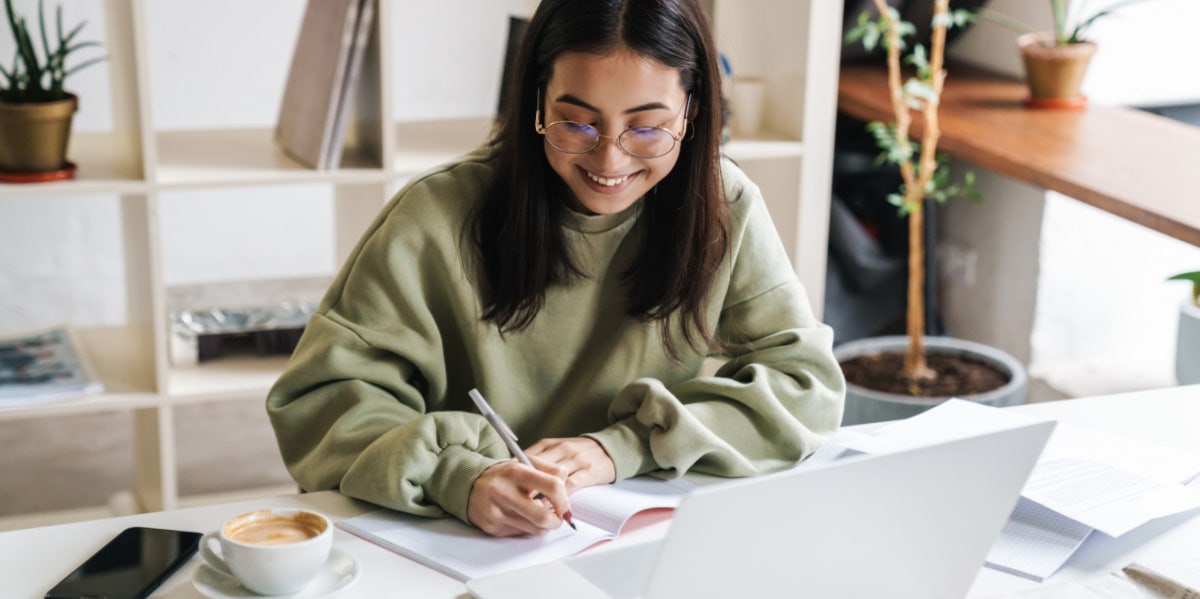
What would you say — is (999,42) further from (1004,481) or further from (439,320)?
(1004,481)

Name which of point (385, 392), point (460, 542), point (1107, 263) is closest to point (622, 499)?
point (460, 542)

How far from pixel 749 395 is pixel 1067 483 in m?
0.32

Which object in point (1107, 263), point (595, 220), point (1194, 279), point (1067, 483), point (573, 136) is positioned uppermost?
point (573, 136)

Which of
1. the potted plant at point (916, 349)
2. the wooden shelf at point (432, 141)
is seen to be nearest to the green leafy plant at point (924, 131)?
the potted plant at point (916, 349)

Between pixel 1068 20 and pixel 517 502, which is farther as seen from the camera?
pixel 1068 20

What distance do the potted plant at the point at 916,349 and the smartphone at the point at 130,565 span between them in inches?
67.6

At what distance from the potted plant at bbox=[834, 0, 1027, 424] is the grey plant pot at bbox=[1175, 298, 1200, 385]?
818mm

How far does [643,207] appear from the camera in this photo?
1451 mm

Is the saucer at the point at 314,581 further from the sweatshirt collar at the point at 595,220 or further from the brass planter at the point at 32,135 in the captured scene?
the brass planter at the point at 32,135

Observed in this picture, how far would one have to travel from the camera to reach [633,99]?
125cm

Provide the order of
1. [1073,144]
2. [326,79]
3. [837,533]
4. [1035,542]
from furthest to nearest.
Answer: [1073,144]
[326,79]
[1035,542]
[837,533]

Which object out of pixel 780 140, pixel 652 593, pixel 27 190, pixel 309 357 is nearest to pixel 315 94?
pixel 27 190

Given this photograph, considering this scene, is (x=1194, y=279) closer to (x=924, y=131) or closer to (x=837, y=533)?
(x=837, y=533)

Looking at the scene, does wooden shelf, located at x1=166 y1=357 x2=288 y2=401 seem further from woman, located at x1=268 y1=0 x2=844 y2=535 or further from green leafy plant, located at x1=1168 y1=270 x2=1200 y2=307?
green leafy plant, located at x1=1168 y1=270 x2=1200 y2=307
